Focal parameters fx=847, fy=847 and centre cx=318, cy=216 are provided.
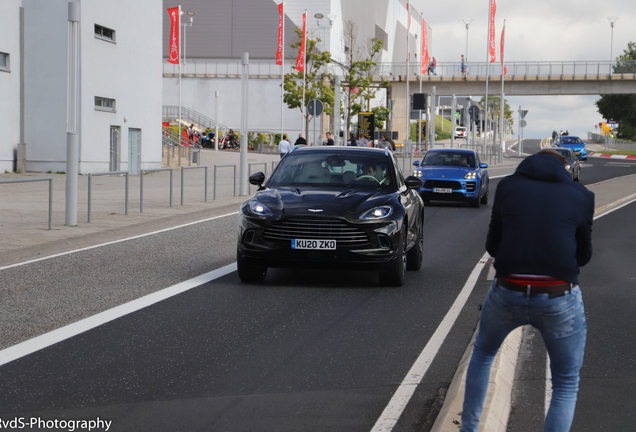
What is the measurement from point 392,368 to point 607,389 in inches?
55.8

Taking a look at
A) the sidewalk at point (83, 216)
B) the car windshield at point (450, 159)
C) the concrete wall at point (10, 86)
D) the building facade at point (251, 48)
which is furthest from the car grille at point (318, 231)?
the building facade at point (251, 48)

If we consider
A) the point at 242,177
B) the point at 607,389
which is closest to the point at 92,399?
the point at 607,389

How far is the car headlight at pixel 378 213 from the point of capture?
902 centimetres

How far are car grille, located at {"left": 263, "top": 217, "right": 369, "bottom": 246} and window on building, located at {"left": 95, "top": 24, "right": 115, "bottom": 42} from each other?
26351 mm

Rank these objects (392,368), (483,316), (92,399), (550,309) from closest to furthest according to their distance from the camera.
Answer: (550,309) → (483,316) → (92,399) → (392,368)

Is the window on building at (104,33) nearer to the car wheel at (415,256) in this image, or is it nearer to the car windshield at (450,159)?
the car windshield at (450,159)

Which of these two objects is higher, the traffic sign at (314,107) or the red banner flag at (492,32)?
the red banner flag at (492,32)

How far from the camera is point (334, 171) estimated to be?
33.6 feet

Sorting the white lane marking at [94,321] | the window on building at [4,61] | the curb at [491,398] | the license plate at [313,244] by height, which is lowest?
the white lane marking at [94,321]

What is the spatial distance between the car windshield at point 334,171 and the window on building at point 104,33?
2485cm

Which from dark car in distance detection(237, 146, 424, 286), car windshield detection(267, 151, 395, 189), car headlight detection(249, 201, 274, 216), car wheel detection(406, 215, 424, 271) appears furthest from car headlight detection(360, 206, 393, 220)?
car wheel detection(406, 215, 424, 271)

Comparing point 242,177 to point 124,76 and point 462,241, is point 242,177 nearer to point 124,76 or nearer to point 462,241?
point 462,241

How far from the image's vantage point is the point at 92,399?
16.5 ft

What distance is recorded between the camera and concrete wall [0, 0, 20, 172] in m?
31.2
